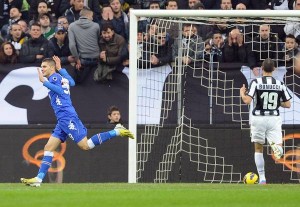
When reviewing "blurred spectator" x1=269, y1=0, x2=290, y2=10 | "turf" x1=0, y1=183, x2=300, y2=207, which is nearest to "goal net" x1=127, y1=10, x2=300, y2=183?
"blurred spectator" x1=269, y1=0, x2=290, y2=10

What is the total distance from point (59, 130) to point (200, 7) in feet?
15.5

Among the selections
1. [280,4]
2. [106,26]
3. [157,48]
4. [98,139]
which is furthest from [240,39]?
[98,139]

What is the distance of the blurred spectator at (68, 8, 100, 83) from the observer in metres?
23.2

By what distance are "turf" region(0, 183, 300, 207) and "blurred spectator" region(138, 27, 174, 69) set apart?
5.19 m

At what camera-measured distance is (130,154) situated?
21.3 meters

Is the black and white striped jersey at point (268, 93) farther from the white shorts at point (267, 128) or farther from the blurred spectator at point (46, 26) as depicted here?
the blurred spectator at point (46, 26)

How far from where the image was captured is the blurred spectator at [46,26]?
79.5ft

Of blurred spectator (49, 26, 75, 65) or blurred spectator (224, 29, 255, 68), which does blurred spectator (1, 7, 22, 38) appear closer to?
blurred spectator (49, 26, 75, 65)

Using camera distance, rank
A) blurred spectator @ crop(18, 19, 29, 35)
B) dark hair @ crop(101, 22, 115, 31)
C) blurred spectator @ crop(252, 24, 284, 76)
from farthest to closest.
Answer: blurred spectator @ crop(18, 19, 29, 35), dark hair @ crop(101, 22, 115, 31), blurred spectator @ crop(252, 24, 284, 76)

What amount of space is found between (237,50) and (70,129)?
451 cm

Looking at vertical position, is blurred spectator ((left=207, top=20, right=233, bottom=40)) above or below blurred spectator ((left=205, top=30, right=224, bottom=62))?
above

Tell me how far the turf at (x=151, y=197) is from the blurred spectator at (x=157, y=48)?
204 inches

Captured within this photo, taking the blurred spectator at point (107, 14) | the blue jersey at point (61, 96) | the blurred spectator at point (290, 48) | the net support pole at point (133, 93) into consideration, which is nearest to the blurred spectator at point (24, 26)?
the blurred spectator at point (107, 14)

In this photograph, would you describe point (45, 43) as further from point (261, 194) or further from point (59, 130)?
point (261, 194)
